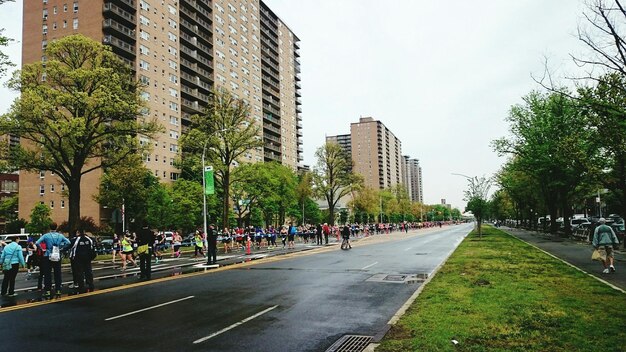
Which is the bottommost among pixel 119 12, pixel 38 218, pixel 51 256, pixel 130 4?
pixel 51 256

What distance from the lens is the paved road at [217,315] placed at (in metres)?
6.82

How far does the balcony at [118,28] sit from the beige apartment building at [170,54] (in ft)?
0.50

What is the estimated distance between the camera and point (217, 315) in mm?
8711

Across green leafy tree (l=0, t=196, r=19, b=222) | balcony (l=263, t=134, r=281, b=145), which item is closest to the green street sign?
green leafy tree (l=0, t=196, r=19, b=222)

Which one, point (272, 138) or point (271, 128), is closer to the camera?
point (271, 128)

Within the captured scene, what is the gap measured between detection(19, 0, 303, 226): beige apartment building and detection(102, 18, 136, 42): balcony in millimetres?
151

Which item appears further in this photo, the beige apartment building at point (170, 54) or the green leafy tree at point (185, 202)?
the beige apartment building at point (170, 54)

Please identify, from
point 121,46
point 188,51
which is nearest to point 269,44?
point 188,51

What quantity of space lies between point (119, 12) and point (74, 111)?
4323cm

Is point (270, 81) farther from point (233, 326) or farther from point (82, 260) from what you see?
point (233, 326)

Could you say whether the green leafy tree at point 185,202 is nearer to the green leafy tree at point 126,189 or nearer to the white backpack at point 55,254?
the green leafy tree at point 126,189

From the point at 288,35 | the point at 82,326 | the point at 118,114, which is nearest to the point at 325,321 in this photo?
the point at 82,326

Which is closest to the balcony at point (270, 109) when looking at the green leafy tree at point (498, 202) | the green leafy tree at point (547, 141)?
the green leafy tree at point (498, 202)

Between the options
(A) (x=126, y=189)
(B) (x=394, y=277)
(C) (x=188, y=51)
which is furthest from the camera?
(C) (x=188, y=51)
